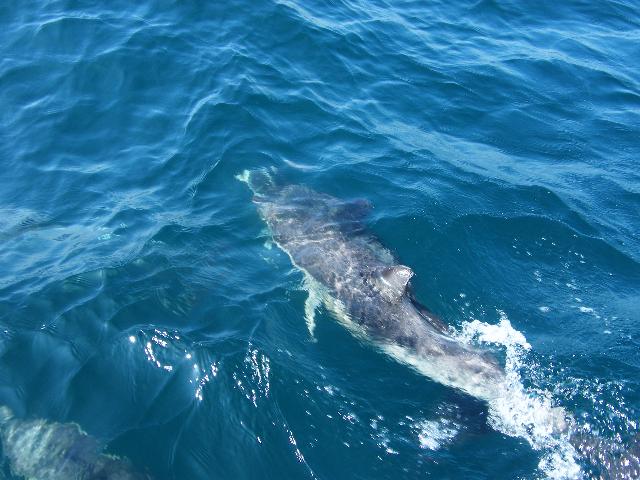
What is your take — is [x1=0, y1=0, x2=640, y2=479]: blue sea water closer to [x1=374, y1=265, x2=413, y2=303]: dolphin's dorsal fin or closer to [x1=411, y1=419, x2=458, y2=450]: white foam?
[x1=411, y1=419, x2=458, y2=450]: white foam

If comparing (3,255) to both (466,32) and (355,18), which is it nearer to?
(355,18)

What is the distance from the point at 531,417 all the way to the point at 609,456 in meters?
1.26

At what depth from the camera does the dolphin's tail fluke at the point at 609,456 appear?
8820 millimetres

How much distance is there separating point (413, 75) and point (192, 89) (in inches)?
300

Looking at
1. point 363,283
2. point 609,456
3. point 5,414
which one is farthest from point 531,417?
point 5,414

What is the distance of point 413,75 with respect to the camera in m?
20.0

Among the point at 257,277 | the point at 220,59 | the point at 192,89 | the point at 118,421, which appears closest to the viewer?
the point at 118,421

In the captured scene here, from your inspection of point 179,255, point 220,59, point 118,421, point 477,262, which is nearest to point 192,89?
point 220,59

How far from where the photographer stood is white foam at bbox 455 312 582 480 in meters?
9.05

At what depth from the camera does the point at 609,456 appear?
9.06m

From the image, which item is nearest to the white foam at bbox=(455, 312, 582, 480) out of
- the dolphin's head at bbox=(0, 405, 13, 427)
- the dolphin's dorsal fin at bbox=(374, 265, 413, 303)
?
the dolphin's dorsal fin at bbox=(374, 265, 413, 303)

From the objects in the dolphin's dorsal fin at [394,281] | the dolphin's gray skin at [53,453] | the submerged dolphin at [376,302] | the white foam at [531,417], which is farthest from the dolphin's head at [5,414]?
the white foam at [531,417]

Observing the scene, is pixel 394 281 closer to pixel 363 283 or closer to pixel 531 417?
pixel 363 283

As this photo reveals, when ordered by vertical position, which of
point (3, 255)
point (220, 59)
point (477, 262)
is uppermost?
point (220, 59)
